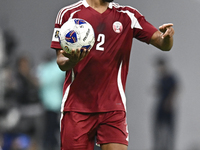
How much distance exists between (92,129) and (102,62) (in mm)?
517

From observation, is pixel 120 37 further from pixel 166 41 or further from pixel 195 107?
pixel 195 107

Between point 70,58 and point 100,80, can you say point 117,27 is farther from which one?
point 70,58

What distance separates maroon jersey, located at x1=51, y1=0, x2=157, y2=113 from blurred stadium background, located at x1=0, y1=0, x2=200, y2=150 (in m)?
3.96

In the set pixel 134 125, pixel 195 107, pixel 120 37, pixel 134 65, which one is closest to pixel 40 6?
pixel 134 65

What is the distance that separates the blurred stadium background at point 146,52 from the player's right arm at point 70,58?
4198 millimetres

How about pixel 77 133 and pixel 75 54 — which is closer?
pixel 75 54

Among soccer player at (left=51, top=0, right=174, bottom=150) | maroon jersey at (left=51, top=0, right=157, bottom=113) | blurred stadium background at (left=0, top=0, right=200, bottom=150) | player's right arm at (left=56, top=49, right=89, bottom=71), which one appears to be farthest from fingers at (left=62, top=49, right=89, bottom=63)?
blurred stadium background at (left=0, top=0, right=200, bottom=150)

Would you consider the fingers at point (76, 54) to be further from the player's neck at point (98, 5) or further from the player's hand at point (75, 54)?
the player's neck at point (98, 5)

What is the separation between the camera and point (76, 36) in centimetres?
265

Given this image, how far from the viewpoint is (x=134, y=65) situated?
282 inches

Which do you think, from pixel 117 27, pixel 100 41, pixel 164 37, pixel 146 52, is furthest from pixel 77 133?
pixel 146 52

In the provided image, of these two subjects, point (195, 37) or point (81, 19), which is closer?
point (81, 19)

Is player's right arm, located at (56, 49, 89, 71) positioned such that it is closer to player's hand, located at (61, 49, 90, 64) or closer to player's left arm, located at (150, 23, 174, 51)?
player's hand, located at (61, 49, 90, 64)

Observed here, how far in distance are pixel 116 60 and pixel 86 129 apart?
578 millimetres
